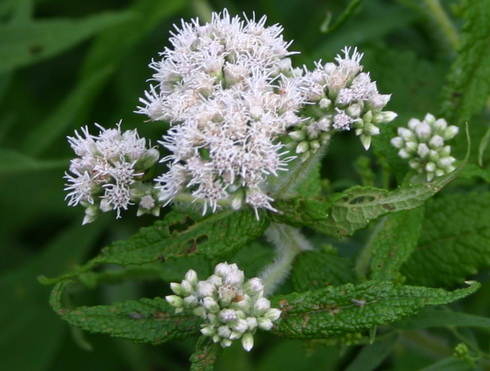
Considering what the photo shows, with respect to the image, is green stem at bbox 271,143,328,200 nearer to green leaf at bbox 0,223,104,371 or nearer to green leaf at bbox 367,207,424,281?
green leaf at bbox 367,207,424,281

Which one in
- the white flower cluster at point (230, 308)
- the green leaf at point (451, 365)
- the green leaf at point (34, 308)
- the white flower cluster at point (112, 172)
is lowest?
the green leaf at point (451, 365)

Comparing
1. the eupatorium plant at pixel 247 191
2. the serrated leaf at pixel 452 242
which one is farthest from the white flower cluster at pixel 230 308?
the serrated leaf at pixel 452 242

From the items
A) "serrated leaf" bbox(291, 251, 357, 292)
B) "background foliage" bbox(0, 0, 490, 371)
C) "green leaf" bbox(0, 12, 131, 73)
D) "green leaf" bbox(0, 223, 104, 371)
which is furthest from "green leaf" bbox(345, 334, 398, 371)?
"green leaf" bbox(0, 12, 131, 73)

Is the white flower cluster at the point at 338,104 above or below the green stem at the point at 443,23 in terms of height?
below

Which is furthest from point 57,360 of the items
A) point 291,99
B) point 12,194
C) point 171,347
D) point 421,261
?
point 291,99

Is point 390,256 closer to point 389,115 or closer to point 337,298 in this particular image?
point 337,298

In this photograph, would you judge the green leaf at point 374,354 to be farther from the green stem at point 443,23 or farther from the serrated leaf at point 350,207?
the green stem at point 443,23
